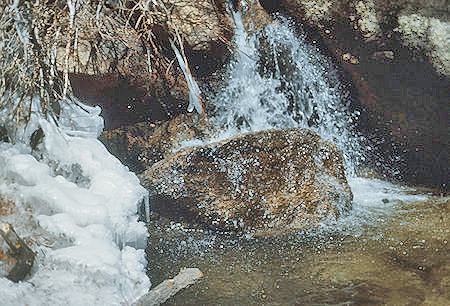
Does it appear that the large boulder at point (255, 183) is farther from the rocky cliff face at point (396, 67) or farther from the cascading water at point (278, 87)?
the rocky cliff face at point (396, 67)

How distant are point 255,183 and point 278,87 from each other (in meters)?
1.56

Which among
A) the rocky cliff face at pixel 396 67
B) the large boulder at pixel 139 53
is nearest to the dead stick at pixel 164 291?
the large boulder at pixel 139 53

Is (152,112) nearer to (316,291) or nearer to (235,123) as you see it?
(235,123)

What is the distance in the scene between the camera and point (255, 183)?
3.49m

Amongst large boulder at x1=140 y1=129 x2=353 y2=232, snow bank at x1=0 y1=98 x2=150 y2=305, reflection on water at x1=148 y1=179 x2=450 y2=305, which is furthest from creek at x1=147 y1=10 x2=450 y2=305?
snow bank at x1=0 y1=98 x2=150 y2=305

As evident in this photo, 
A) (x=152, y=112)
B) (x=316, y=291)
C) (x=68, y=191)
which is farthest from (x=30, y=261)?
(x=152, y=112)

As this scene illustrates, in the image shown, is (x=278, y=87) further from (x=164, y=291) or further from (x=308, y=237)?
(x=164, y=291)

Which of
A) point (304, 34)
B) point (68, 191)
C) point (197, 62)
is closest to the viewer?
point (68, 191)

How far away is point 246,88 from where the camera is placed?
465 centimetres

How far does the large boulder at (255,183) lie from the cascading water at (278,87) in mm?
969

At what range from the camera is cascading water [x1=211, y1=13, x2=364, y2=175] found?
4617 mm

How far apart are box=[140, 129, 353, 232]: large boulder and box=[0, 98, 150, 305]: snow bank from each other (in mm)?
682

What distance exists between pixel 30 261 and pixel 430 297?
6.31 feet

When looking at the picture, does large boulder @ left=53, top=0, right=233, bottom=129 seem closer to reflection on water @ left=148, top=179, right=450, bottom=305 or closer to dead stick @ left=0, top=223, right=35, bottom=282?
reflection on water @ left=148, top=179, right=450, bottom=305
